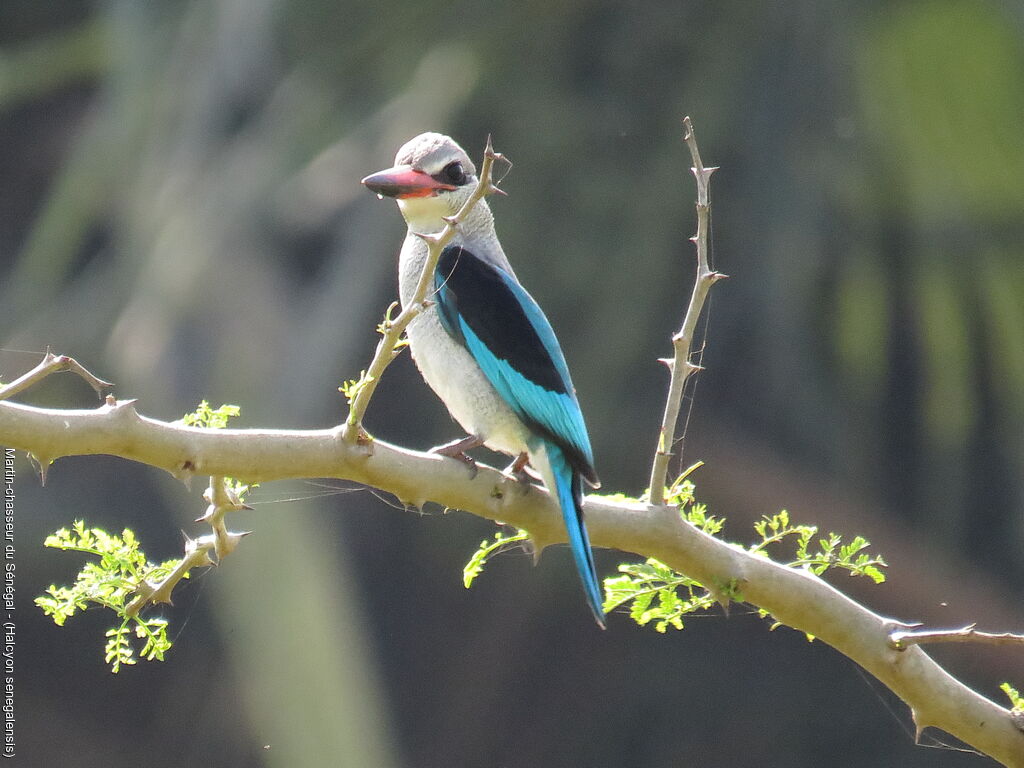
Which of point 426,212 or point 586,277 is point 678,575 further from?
point 586,277

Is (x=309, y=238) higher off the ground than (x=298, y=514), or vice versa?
(x=309, y=238)

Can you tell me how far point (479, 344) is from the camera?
2.97 meters

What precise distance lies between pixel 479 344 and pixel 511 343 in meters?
0.07

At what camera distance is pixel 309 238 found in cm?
791

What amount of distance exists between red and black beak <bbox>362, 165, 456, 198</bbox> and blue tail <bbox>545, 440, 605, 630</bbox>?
2.58ft

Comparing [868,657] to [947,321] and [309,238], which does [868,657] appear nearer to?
[947,321]

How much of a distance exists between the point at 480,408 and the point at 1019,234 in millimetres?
4787

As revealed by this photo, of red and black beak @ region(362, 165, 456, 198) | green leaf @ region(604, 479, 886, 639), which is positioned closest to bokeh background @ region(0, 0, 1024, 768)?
red and black beak @ region(362, 165, 456, 198)

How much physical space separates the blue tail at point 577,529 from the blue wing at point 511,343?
0.11 m

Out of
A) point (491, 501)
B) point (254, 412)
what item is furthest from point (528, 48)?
point (491, 501)

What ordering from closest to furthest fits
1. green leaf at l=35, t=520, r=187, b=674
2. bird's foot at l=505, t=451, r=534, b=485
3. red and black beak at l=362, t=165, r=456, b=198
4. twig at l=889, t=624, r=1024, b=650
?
twig at l=889, t=624, r=1024, b=650 → green leaf at l=35, t=520, r=187, b=674 → bird's foot at l=505, t=451, r=534, b=485 → red and black beak at l=362, t=165, r=456, b=198

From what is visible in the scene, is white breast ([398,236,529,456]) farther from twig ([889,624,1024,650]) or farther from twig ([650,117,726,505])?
twig ([889,624,1024,650])

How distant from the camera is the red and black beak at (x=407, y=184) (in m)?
3.06

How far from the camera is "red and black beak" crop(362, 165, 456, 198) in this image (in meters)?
3.06
